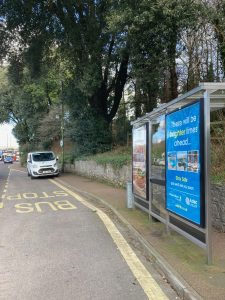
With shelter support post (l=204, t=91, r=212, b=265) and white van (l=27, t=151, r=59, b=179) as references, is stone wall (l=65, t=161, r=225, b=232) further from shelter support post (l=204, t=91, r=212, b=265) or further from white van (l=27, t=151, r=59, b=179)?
shelter support post (l=204, t=91, r=212, b=265)

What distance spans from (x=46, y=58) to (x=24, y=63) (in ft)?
5.09

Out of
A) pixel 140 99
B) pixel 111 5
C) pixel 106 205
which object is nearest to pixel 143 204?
pixel 106 205

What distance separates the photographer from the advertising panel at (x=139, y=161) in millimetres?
10461

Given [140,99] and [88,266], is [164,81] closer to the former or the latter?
[140,99]

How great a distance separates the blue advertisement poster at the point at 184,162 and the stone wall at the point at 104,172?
991 centimetres

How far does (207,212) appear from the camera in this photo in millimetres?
6145

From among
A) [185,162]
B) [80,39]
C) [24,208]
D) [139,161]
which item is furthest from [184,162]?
[80,39]

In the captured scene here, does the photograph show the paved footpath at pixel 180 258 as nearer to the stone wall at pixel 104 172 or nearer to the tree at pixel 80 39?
the stone wall at pixel 104 172

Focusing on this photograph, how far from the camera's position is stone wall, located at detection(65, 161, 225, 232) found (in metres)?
8.66

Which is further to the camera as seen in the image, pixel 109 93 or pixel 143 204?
pixel 109 93

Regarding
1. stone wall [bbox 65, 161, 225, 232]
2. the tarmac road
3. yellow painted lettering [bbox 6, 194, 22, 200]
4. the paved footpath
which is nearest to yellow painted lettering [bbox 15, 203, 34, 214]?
the tarmac road

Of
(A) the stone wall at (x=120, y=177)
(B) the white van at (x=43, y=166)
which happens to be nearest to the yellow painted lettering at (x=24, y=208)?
(A) the stone wall at (x=120, y=177)

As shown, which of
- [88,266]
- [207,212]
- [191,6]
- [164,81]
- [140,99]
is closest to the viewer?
[207,212]

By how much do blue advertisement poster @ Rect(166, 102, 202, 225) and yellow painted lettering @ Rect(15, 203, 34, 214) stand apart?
610 cm
